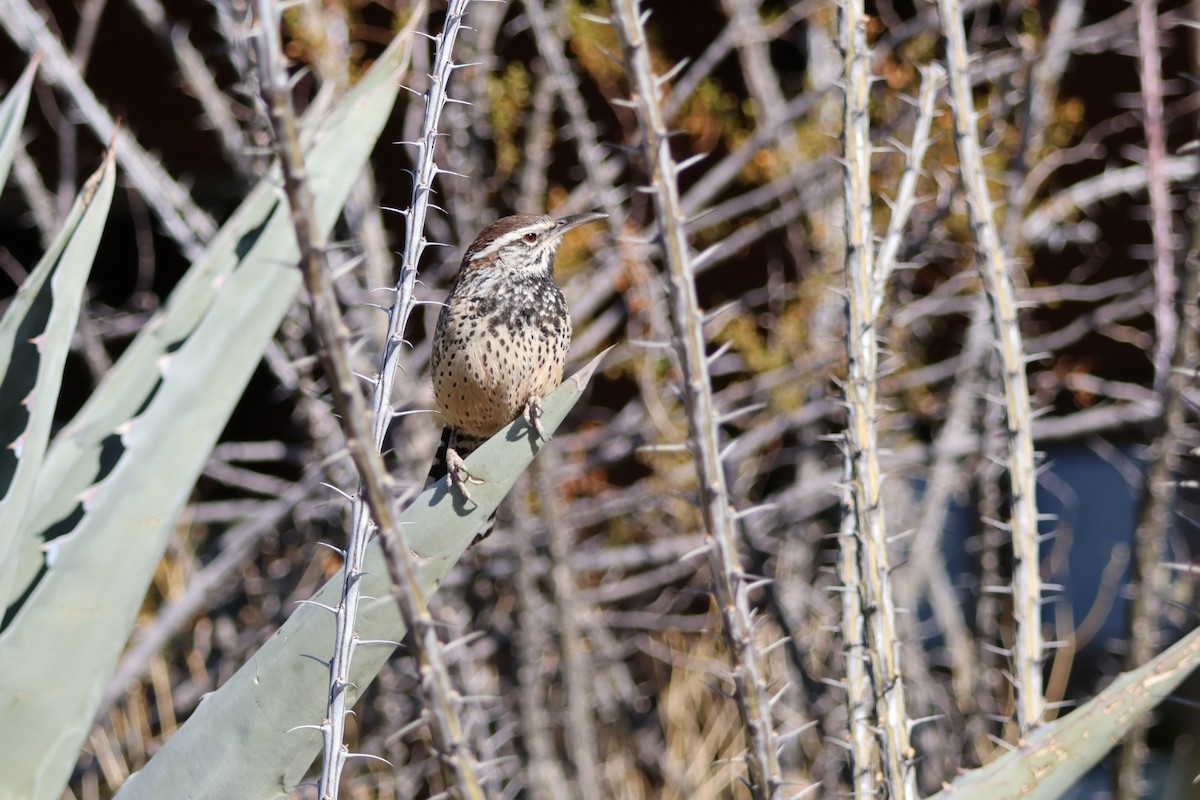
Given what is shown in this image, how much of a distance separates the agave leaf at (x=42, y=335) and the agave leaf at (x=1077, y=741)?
43.2 inches

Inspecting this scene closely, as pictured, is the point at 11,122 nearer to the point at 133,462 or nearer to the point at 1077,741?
the point at 133,462

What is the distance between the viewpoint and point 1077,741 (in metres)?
1.10

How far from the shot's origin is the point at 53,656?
1.33 meters

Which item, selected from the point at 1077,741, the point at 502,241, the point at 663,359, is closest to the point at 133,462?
the point at 502,241

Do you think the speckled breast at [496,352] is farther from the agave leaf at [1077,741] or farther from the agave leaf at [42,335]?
the agave leaf at [1077,741]

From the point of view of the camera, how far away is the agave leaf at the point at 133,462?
131cm

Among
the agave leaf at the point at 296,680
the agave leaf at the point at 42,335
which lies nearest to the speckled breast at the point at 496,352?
the agave leaf at the point at 42,335

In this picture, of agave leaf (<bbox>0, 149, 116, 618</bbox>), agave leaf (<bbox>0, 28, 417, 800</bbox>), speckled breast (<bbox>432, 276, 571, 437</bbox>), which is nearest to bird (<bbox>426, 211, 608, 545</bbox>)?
speckled breast (<bbox>432, 276, 571, 437</bbox>)

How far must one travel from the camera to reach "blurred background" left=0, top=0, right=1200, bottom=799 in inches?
137

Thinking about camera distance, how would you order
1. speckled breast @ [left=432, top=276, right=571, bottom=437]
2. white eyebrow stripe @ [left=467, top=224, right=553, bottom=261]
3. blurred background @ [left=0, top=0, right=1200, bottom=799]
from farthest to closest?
1. blurred background @ [left=0, top=0, right=1200, bottom=799]
2. white eyebrow stripe @ [left=467, top=224, right=553, bottom=261]
3. speckled breast @ [left=432, top=276, right=571, bottom=437]

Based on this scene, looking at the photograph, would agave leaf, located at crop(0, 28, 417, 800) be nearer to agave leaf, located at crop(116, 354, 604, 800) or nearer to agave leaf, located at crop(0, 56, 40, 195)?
agave leaf, located at crop(116, 354, 604, 800)

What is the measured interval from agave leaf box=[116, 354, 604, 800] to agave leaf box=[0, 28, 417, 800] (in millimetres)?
164

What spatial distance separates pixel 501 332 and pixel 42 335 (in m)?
0.74

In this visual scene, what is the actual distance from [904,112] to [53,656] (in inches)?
136
